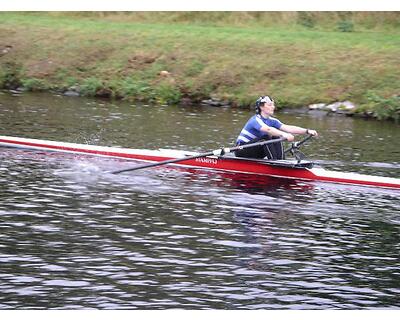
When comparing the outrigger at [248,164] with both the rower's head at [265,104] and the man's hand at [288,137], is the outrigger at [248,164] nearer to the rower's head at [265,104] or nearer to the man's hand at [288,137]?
the man's hand at [288,137]

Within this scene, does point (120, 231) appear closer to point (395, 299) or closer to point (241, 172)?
point (395, 299)

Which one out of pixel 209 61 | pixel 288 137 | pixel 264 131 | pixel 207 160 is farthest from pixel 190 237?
pixel 209 61

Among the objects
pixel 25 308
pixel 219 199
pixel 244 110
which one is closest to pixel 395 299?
pixel 25 308

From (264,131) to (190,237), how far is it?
6.65 metres

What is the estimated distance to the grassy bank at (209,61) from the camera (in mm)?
37963

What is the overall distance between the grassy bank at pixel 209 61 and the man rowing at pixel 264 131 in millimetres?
13946

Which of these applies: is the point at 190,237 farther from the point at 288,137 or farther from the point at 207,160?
the point at 207,160

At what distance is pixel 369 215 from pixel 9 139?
11299 mm

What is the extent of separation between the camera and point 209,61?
41.7m

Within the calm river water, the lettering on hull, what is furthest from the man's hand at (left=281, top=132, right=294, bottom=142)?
the lettering on hull

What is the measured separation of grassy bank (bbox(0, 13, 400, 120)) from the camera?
3796cm

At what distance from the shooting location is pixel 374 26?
4716 cm

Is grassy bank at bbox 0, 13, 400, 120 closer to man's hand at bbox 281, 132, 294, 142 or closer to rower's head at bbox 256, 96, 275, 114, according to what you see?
rower's head at bbox 256, 96, 275, 114

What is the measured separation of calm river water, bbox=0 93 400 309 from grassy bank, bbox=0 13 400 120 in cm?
1171
